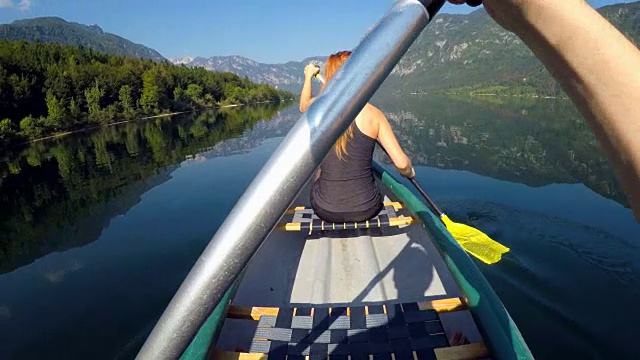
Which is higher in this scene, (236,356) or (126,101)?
(126,101)

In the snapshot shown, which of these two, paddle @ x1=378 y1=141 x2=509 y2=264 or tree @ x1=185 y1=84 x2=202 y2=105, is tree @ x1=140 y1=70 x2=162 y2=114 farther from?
paddle @ x1=378 y1=141 x2=509 y2=264

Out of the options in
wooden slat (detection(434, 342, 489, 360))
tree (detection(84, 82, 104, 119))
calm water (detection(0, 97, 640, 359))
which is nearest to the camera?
wooden slat (detection(434, 342, 489, 360))

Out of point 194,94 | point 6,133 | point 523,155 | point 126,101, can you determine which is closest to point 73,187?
point 523,155

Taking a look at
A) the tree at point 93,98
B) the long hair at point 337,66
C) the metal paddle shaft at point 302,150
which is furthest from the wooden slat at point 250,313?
the tree at point 93,98

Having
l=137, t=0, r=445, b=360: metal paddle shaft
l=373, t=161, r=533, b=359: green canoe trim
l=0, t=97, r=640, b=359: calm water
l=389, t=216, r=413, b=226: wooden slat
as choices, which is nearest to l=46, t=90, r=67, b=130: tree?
l=0, t=97, r=640, b=359: calm water

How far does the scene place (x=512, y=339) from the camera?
224 cm

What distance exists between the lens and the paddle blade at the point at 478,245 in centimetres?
473

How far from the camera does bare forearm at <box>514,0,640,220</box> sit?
56cm

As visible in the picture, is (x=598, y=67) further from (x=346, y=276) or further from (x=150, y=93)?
(x=150, y=93)

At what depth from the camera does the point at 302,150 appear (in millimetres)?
665

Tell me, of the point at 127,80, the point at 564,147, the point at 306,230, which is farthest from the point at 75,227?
the point at 127,80

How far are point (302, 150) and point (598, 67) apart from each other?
1.53ft

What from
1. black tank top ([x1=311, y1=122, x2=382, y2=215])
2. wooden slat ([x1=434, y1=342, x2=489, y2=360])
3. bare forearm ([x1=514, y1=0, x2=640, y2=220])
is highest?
bare forearm ([x1=514, y1=0, x2=640, y2=220])

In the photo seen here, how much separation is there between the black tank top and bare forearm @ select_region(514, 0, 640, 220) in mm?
3401
